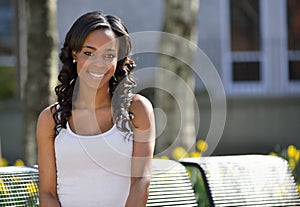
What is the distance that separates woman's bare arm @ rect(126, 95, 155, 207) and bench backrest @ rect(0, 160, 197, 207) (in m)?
0.79

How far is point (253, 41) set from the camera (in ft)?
51.3

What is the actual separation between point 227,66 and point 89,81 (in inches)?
470

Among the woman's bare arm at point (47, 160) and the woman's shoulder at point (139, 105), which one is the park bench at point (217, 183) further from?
the woman's shoulder at point (139, 105)

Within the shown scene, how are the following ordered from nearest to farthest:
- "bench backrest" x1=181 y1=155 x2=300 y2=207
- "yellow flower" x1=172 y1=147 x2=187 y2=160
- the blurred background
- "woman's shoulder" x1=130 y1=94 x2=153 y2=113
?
"woman's shoulder" x1=130 y1=94 x2=153 y2=113 < "bench backrest" x1=181 y1=155 x2=300 y2=207 < "yellow flower" x1=172 y1=147 x2=187 y2=160 < the blurred background

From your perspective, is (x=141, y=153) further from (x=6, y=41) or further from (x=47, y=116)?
(x=6, y=41)

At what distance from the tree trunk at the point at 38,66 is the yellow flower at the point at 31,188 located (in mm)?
2499

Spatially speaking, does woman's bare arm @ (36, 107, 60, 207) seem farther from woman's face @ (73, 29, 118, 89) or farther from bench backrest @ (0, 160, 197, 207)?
bench backrest @ (0, 160, 197, 207)

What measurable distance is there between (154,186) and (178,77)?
3.04 meters

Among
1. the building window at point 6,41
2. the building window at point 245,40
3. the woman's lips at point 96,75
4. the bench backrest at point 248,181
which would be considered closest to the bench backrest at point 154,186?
the bench backrest at point 248,181

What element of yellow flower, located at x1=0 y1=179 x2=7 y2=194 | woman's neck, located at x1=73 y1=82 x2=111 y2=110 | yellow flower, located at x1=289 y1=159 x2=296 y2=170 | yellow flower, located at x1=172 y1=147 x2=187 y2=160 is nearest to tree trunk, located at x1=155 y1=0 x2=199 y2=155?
yellow flower, located at x1=172 y1=147 x2=187 y2=160

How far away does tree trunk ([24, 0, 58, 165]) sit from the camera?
22.5ft

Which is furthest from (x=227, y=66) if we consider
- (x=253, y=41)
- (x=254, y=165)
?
(x=254, y=165)

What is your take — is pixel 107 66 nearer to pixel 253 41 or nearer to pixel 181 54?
pixel 181 54

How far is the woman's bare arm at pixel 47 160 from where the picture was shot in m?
3.73
